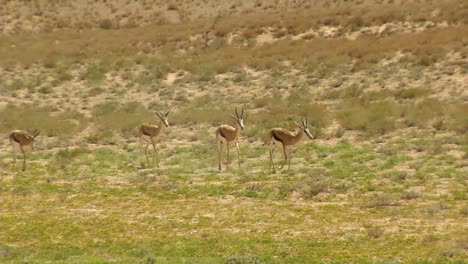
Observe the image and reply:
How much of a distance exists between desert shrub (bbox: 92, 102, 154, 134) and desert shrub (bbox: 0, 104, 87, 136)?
102 centimetres

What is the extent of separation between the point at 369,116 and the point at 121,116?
13.1 meters

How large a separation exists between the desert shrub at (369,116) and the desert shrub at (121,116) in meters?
9.94

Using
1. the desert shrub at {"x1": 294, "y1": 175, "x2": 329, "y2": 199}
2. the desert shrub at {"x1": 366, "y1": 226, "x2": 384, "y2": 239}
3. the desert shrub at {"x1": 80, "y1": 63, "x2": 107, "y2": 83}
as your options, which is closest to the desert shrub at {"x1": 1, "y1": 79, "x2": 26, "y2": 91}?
the desert shrub at {"x1": 80, "y1": 63, "x2": 107, "y2": 83}

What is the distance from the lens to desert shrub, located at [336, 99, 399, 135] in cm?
2636

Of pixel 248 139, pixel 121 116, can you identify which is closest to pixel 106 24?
pixel 121 116

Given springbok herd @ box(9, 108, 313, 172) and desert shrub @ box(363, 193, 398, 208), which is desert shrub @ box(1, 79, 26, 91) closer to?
springbok herd @ box(9, 108, 313, 172)

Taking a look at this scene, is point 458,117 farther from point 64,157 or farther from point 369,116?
point 64,157

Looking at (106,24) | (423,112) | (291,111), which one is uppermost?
(106,24)

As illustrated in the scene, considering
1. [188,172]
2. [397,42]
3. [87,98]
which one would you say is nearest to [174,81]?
[87,98]

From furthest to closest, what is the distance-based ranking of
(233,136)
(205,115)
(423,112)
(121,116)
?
(121,116)
(205,115)
(423,112)
(233,136)

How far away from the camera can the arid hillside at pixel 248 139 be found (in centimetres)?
1458

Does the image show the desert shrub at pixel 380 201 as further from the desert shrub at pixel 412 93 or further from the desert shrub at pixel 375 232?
the desert shrub at pixel 412 93

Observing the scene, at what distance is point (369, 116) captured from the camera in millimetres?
27797

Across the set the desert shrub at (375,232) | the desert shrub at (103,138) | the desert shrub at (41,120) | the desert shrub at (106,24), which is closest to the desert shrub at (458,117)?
the desert shrub at (375,232)
